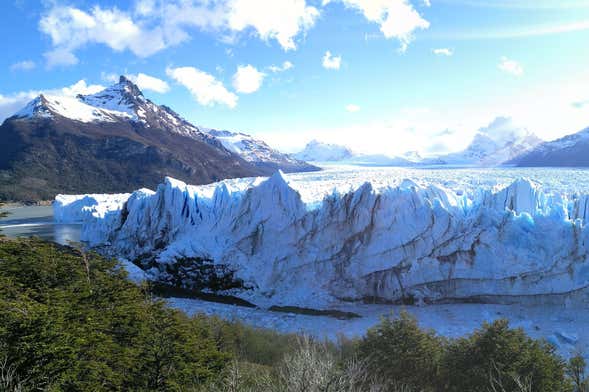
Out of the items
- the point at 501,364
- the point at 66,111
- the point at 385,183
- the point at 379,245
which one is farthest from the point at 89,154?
the point at 501,364

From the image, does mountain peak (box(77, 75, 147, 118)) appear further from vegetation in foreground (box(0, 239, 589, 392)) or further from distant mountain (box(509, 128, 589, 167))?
vegetation in foreground (box(0, 239, 589, 392))

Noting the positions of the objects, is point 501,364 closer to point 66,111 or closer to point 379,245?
point 379,245

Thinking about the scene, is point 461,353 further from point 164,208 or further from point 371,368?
point 164,208

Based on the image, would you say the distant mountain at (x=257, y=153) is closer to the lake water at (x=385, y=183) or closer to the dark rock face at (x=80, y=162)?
the dark rock face at (x=80, y=162)

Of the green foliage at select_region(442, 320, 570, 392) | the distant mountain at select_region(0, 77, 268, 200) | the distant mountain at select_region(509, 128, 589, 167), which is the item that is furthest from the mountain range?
the green foliage at select_region(442, 320, 570, 392)

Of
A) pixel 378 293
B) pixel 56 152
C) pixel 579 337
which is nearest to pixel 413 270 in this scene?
pixel 378 293
